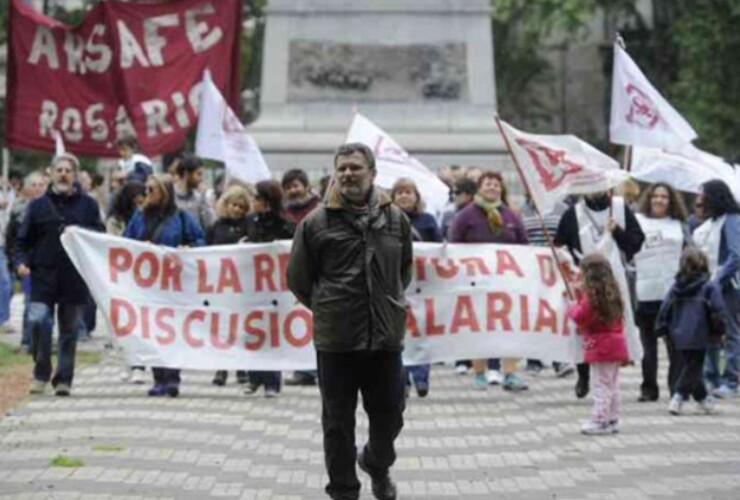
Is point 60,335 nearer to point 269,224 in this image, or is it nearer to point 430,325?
point 269,224

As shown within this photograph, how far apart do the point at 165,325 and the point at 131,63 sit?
236 inches

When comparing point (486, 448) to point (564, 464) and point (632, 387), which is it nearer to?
point (564, 464)

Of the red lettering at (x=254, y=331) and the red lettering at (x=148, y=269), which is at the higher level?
the red lettering at (x=148, y=269)

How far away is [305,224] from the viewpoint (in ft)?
40.0

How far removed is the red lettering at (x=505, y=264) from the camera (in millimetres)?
18766

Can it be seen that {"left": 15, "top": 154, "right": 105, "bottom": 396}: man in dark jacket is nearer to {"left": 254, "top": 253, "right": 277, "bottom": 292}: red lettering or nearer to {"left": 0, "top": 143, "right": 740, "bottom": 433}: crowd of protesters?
{"left": 0, "top": 143, "right": 740, "bottom": 433}: crowd of protesters

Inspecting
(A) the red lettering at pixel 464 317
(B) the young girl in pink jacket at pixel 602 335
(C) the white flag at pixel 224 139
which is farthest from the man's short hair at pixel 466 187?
(B) the young girl in pink jacket at pixel 602 335

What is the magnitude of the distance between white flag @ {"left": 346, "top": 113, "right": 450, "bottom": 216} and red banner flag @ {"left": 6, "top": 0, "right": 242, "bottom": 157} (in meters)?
2.00

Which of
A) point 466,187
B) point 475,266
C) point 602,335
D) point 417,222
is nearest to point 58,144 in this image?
point 466,187

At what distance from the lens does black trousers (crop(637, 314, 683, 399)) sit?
17891 millimetres

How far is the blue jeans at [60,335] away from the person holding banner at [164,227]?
74cm

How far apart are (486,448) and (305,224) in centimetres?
357

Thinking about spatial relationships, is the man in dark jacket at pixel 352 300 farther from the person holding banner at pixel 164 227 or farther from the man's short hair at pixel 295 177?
the man's short hair at pixel 295 177

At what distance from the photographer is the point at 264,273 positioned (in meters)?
18.3
